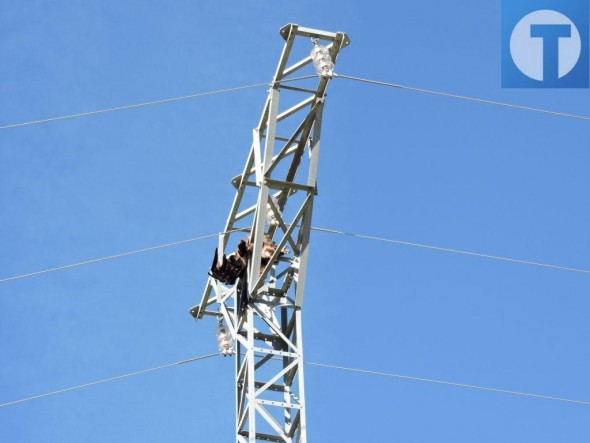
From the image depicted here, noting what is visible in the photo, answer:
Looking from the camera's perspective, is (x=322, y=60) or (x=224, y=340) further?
(x=224, y=340)

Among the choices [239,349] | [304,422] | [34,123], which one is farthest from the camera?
[34,123]

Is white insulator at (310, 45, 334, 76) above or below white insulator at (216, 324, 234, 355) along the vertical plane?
above

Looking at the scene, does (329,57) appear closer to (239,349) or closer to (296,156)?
(296,156)

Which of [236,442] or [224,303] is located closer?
[236,442]

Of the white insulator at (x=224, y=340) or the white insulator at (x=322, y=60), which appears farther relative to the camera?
the white insulator at (x=224, y=340)

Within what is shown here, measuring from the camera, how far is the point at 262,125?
20.2 meters

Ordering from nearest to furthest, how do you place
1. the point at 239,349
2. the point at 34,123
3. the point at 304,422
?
the point at 304,422
the point at 239,349
the point at 34,123

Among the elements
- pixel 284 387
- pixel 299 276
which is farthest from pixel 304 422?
pixel 299 276

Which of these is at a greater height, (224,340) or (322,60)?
(322,60)

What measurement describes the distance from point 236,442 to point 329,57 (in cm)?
547

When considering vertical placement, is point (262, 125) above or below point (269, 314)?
above

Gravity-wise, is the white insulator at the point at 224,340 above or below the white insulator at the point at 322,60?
below

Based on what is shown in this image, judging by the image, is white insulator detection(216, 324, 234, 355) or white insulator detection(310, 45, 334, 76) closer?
white insulator detection(310, 45, 334, 76)

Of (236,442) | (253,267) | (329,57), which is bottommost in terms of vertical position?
(236,442)
